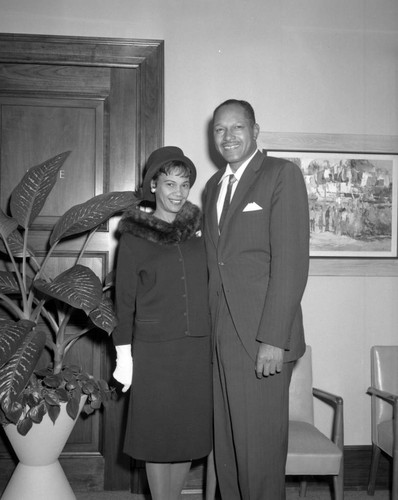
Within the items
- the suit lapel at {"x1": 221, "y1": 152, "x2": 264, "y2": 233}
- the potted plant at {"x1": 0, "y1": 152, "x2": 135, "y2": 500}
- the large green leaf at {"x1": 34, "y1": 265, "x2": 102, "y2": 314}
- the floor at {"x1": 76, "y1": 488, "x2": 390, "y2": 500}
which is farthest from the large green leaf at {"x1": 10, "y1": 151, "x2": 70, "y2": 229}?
the floor at {"x1": 76, "y1": 488, "x2": 390, "y2": 500}

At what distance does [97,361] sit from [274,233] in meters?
1.45

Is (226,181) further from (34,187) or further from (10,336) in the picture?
(10,336)

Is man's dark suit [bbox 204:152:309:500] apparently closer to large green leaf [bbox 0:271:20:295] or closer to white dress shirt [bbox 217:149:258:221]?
white dress shirt [bbox 217:149:258:221]

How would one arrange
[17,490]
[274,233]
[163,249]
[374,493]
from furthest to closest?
[374,493] < [17,490] < [163,249] < [274,233]

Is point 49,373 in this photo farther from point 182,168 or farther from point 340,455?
point 340,455

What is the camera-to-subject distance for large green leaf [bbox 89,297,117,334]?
220cm

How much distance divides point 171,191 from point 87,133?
3.33 ft

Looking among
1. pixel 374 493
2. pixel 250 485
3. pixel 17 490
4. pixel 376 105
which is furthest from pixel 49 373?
pixel 376 105

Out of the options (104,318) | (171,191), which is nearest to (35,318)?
(104,318)

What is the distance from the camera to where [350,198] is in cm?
306

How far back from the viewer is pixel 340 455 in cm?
245

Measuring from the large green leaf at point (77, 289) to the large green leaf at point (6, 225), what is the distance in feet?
1.00

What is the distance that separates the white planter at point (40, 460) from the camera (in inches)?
91.0

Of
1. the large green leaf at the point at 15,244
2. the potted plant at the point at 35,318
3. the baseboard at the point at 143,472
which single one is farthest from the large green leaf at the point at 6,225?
the baseboard at the point at 143,472
